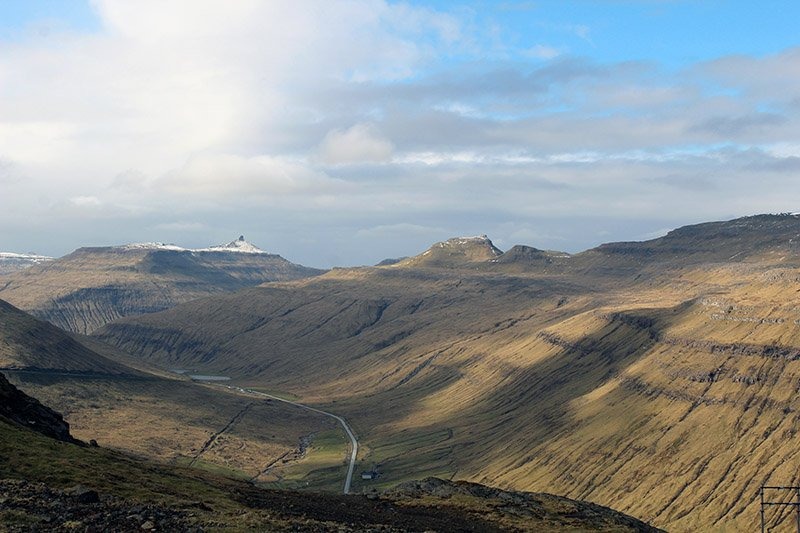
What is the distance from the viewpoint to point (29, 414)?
4860 inches

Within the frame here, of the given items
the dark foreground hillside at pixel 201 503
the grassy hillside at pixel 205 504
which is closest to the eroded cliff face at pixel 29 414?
the dark foreground hillside at pixel 201 503

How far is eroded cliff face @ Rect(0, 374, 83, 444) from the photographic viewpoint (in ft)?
386

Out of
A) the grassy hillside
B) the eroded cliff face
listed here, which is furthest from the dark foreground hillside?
the eroded cliff face

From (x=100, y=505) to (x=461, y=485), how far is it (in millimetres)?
73158

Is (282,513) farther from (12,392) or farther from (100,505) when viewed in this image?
(12,392)

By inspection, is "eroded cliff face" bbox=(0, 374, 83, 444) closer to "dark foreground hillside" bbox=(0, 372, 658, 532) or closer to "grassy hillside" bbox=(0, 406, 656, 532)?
"dark foreground hillside" bbox=(0, 372, 658, 532)

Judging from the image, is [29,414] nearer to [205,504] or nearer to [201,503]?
[205,504]

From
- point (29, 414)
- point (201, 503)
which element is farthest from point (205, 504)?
point (29, 414)

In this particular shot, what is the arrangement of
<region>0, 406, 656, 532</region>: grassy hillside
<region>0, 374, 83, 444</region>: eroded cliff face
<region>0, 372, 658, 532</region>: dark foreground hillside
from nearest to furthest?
<region>0, 372, 658, 532</region>: dark foreground hillside → <region>0, 406, 656, 532</region>: grassy hillside → <region>0, 374, 83, 444</region>: eroded cliff face

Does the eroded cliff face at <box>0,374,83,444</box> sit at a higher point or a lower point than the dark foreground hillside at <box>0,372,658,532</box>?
higher

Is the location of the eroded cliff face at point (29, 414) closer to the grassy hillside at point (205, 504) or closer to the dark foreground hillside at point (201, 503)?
the dark foreground hillside at point (201, 503)

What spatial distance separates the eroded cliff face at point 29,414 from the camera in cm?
11756

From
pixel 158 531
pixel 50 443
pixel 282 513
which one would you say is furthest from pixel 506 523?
pixel 50 443

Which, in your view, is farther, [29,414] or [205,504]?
[29,414]
